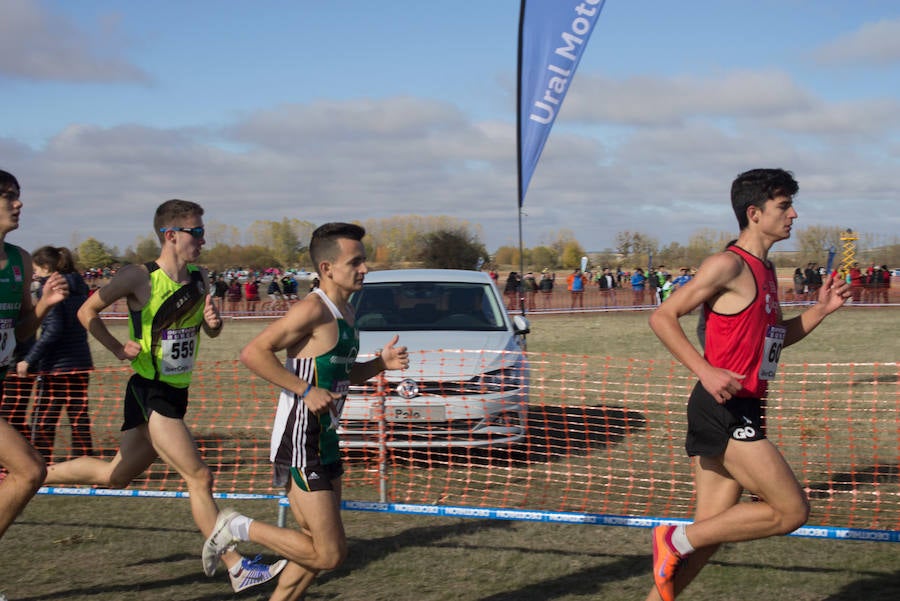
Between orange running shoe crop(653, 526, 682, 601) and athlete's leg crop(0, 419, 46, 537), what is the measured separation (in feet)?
9.57

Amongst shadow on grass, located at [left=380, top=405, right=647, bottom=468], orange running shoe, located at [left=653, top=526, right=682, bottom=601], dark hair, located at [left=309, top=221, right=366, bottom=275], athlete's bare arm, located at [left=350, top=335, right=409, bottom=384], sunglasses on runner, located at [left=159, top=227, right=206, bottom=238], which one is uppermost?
sunglasses on runner, located at [left=159, top=227, right=206, bottom=238]

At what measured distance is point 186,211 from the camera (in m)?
4.78

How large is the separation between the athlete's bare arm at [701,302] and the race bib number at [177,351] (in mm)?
2450

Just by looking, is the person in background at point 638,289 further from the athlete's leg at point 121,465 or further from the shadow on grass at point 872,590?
→ the athlete's leg at point 121,465

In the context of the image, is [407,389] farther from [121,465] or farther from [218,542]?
[218,542]

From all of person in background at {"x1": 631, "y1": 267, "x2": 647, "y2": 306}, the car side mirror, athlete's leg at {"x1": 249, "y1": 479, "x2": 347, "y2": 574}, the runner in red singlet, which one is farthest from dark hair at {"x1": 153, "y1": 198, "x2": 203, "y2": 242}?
person in background at {"x1": 631, "y1": 267, "x2": 647, "y2": 306}

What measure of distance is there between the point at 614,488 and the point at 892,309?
3035 cm

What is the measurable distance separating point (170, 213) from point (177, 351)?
29.1 inches

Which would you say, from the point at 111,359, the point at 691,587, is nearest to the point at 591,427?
the point at 691,587

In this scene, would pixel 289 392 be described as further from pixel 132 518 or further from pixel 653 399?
pixel 653 399

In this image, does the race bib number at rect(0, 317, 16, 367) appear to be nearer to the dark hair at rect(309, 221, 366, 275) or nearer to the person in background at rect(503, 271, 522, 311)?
the dark hair at rect(309, 221, 366, 275)

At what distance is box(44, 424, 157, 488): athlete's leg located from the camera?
4730 millimetres

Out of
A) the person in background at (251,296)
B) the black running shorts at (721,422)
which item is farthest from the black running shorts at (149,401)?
the person in background at (251,296)

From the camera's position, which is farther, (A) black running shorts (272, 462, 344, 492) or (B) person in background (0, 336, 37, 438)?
(B) person in background (0, 336, 37, 438)
